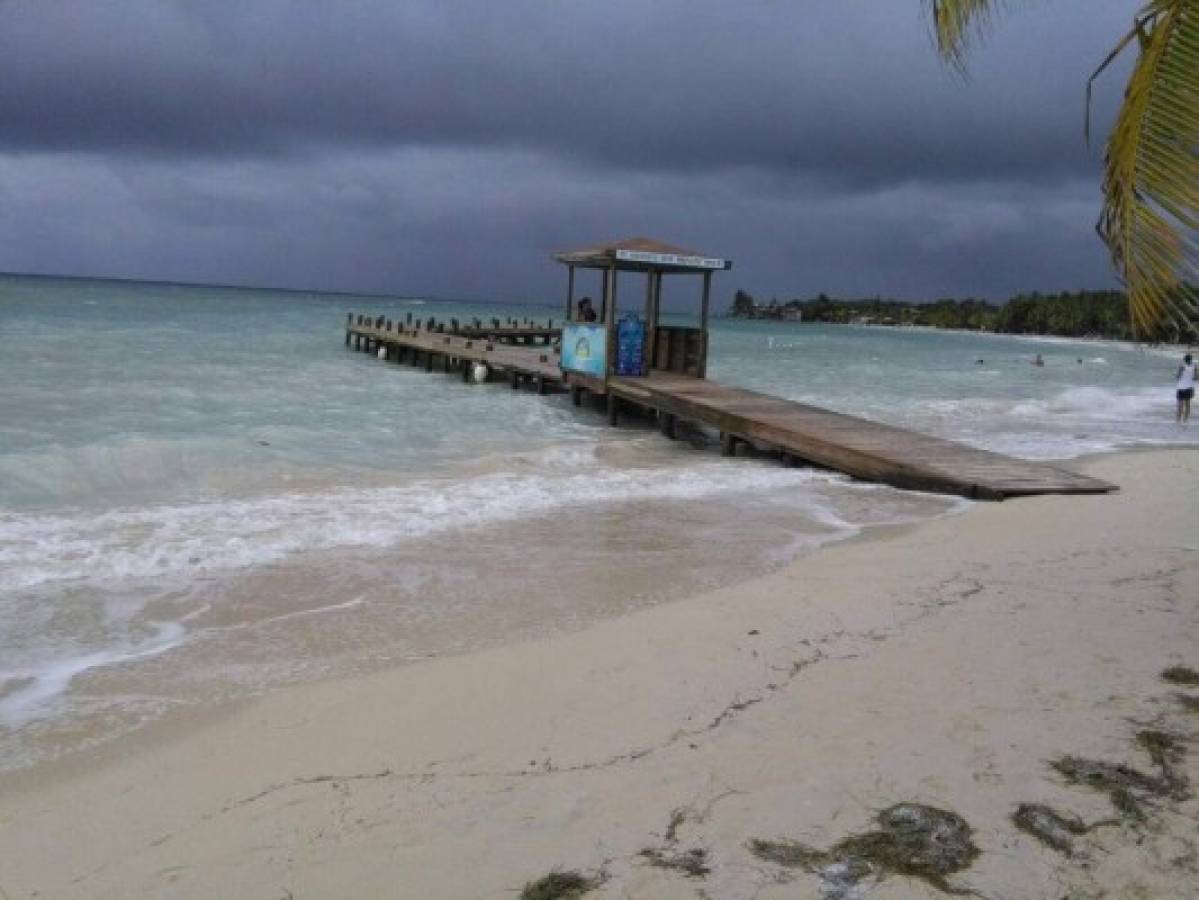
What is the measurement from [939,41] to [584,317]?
1523 cm

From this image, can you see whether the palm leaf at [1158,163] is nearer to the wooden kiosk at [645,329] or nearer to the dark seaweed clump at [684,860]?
the dark seaweed clump at [684,860]

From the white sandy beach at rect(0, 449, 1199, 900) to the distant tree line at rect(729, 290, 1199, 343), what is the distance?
6045 cm

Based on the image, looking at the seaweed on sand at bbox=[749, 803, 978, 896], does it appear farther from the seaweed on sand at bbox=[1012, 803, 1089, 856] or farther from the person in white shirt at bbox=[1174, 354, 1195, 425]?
the person in white shirt at bbox=[1174, 354, 1195, 425]

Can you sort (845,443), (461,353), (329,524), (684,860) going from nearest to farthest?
(684,860), (329,524), (845,443), (461,353)

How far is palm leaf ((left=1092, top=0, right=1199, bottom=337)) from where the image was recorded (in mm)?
3523

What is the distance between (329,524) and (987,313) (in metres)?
140

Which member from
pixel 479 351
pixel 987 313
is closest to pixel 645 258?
pixel 479 351

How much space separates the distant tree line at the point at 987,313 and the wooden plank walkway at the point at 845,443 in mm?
51168

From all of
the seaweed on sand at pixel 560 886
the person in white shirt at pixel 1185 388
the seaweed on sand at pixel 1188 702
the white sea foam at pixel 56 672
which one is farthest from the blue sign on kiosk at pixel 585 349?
the seaweed on sand at pixel 560 886

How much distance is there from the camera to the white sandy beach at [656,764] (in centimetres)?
295

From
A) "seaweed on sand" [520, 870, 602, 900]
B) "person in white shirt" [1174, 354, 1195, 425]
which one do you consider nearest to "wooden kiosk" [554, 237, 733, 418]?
"person in white shirt" [1174, 354, 1195, 425]

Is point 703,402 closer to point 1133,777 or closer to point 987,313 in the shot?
point 1133,777

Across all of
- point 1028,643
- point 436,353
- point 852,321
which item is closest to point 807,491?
point 1028,643

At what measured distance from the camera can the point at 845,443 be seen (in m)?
11.7
